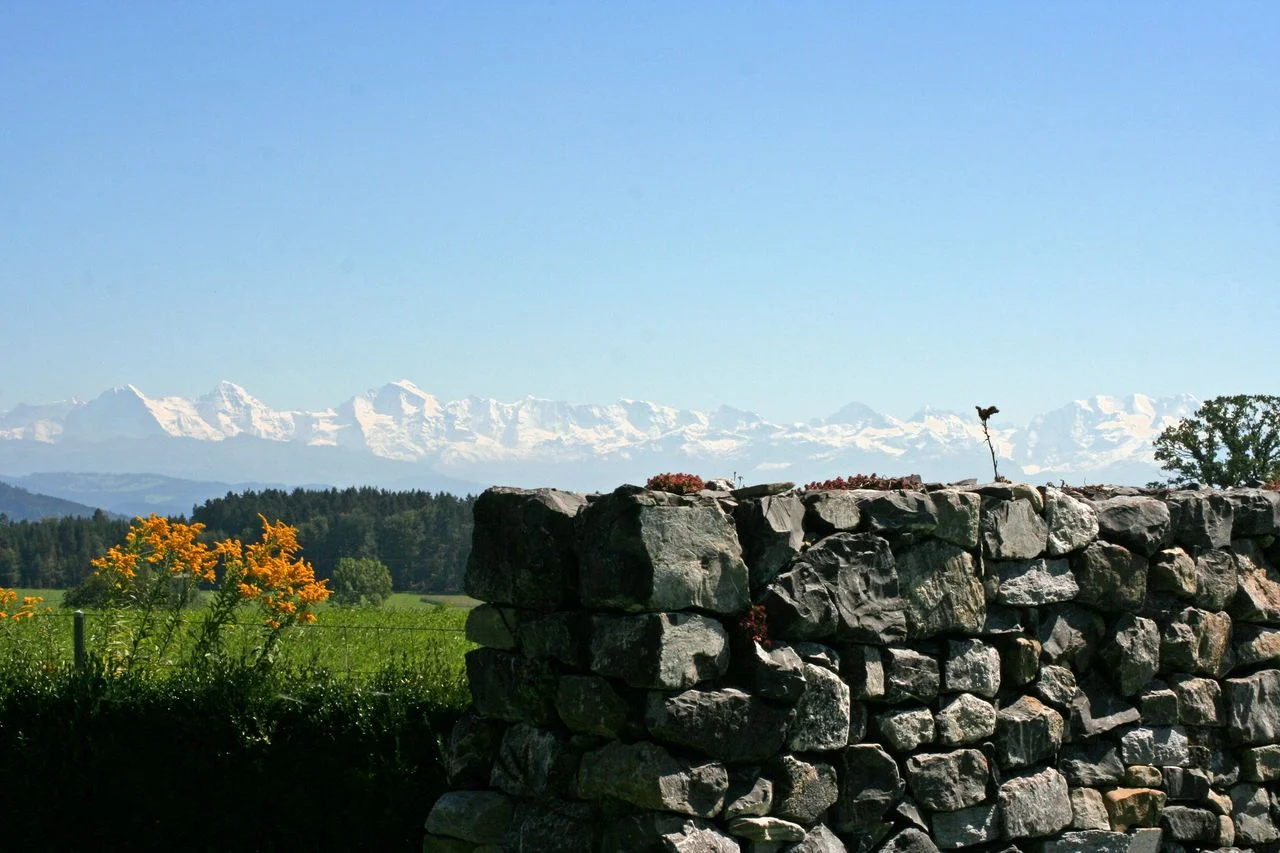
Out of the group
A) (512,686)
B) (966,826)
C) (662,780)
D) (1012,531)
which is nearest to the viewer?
(662,780)

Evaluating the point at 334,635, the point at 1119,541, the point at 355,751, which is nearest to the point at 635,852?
the point at 355,751

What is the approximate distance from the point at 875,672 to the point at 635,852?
1.89m

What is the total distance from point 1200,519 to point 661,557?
186 inches

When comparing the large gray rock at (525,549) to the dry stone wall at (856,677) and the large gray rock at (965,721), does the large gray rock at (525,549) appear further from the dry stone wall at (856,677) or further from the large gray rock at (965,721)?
the large gray rock at (965,721)

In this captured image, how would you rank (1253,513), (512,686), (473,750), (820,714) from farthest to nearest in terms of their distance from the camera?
(1253,513) → (473,750) → (512,686) → (820,714)

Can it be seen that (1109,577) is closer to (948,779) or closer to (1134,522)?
(1134,522)

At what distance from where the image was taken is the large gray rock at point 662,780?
741 centimetres

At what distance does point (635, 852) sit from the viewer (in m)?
7.51

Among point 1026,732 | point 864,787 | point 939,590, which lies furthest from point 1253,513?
point 864,787

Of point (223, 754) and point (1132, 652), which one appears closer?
point (1132, 652)

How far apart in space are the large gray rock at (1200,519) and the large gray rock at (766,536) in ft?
11.6

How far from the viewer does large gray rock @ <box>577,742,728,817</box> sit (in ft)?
24.3

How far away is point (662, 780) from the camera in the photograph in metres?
7.38

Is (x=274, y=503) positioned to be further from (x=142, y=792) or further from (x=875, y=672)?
(x=875, y=672)
